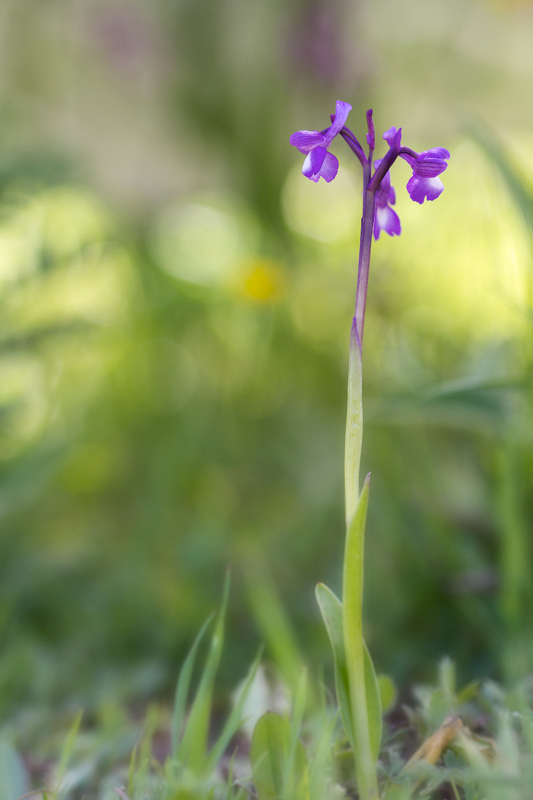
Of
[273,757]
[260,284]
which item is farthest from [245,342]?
[273,757]

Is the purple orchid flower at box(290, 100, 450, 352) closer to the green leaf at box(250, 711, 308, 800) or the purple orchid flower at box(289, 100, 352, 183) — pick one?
the purple orchid flower at box(289, 100, 352, 183)

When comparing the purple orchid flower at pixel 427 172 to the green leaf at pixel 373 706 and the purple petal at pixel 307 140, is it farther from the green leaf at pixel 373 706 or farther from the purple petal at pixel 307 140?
the green leaf at pixel 373 706

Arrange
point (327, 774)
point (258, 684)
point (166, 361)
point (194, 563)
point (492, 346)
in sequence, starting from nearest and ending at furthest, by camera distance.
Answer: point (327, 774) → point (258, 684) → point (492, 346) → point (194, 563) → point (166, 361)

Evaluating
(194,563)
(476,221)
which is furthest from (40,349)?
(476,221)

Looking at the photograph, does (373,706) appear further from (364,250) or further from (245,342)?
(245,342)

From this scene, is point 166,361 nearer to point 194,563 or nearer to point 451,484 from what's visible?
point 194,563

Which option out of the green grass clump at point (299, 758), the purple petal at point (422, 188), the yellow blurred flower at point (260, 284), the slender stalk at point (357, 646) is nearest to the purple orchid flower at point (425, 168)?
the purple petal at point (422, 188)

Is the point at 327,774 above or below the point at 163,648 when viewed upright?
above
